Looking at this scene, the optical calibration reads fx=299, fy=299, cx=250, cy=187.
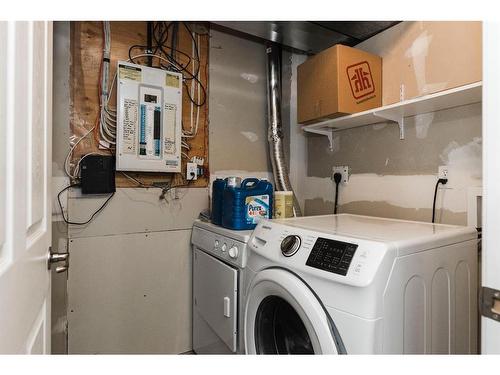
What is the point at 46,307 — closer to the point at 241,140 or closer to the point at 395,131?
the point at 241,140

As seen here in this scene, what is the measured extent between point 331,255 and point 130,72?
1.51 m

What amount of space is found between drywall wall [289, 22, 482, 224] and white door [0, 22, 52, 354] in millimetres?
1727

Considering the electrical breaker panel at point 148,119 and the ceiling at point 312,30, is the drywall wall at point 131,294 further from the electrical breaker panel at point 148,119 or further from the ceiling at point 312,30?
the ceiling at point 312,30

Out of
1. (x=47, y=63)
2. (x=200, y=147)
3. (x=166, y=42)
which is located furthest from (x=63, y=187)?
(x=166, y=42)

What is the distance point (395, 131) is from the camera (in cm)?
180

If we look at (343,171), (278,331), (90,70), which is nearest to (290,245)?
(278,331)

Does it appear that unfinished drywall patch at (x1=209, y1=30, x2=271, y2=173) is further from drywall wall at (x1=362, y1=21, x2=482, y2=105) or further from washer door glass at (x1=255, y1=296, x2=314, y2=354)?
washer door glass at (x1=255, y1=296, x2=314, y2=354)

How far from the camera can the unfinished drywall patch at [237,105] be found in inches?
83.7

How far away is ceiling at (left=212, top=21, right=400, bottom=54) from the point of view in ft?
5.87

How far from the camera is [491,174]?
554mm

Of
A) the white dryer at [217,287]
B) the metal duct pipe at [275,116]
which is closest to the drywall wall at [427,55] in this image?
the metal duct pipe at [275,116]

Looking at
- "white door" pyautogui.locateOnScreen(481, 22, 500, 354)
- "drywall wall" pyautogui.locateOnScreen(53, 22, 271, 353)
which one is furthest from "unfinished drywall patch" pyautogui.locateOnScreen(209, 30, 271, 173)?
"white door" pyautogui.locateOnScreen(481, 22, 500, 354)

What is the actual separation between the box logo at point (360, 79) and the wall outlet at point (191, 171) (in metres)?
1.10

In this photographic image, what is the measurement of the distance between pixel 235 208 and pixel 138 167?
639mm
